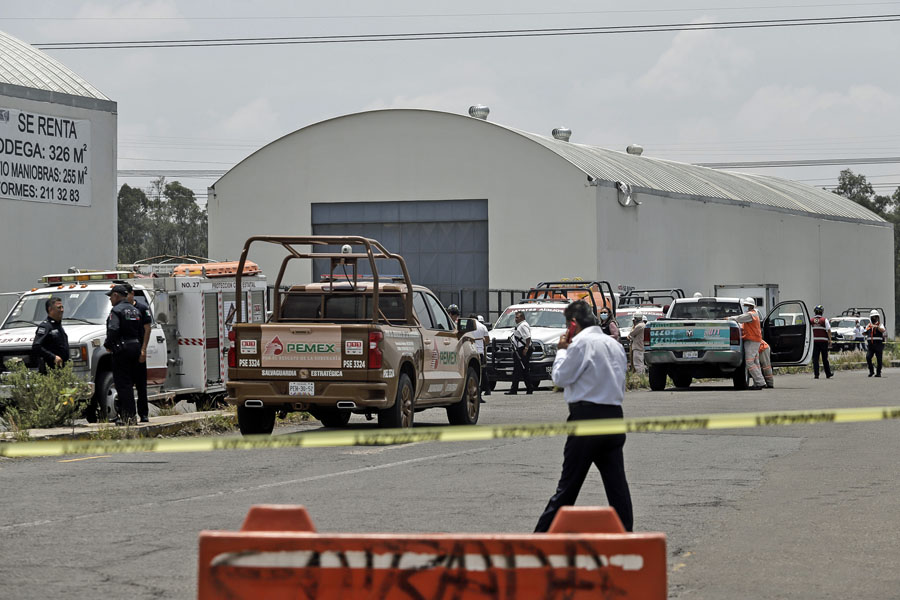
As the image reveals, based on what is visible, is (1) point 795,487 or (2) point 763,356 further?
(2) point 763,356

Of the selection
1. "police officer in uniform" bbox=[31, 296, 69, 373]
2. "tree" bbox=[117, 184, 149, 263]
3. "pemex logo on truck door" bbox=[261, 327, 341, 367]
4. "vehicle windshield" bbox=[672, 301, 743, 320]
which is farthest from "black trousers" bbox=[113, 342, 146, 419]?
"tree" bbox=[117, 184, 149, 263]

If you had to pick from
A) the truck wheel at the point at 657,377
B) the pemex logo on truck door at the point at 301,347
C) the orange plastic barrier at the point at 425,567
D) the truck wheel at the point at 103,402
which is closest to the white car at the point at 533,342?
the truck wheel at the point at 657,377

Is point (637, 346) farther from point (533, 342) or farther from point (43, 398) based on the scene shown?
point (43, 398)

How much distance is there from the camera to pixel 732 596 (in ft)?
24.5

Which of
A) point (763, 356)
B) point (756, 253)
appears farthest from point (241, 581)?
point (756, 253)

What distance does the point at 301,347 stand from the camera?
16156 mm

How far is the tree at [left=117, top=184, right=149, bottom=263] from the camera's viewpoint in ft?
318

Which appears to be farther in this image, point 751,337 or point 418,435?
point 751,337

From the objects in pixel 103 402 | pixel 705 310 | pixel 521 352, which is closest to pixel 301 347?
pixel 103 402

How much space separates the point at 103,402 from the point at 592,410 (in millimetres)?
11273

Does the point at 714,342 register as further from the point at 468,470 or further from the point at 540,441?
the point at 468,470

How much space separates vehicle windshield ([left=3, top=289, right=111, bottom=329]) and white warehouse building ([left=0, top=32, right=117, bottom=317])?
677cm

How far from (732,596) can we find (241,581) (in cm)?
331

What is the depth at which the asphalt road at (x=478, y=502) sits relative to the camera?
8.08 meters
